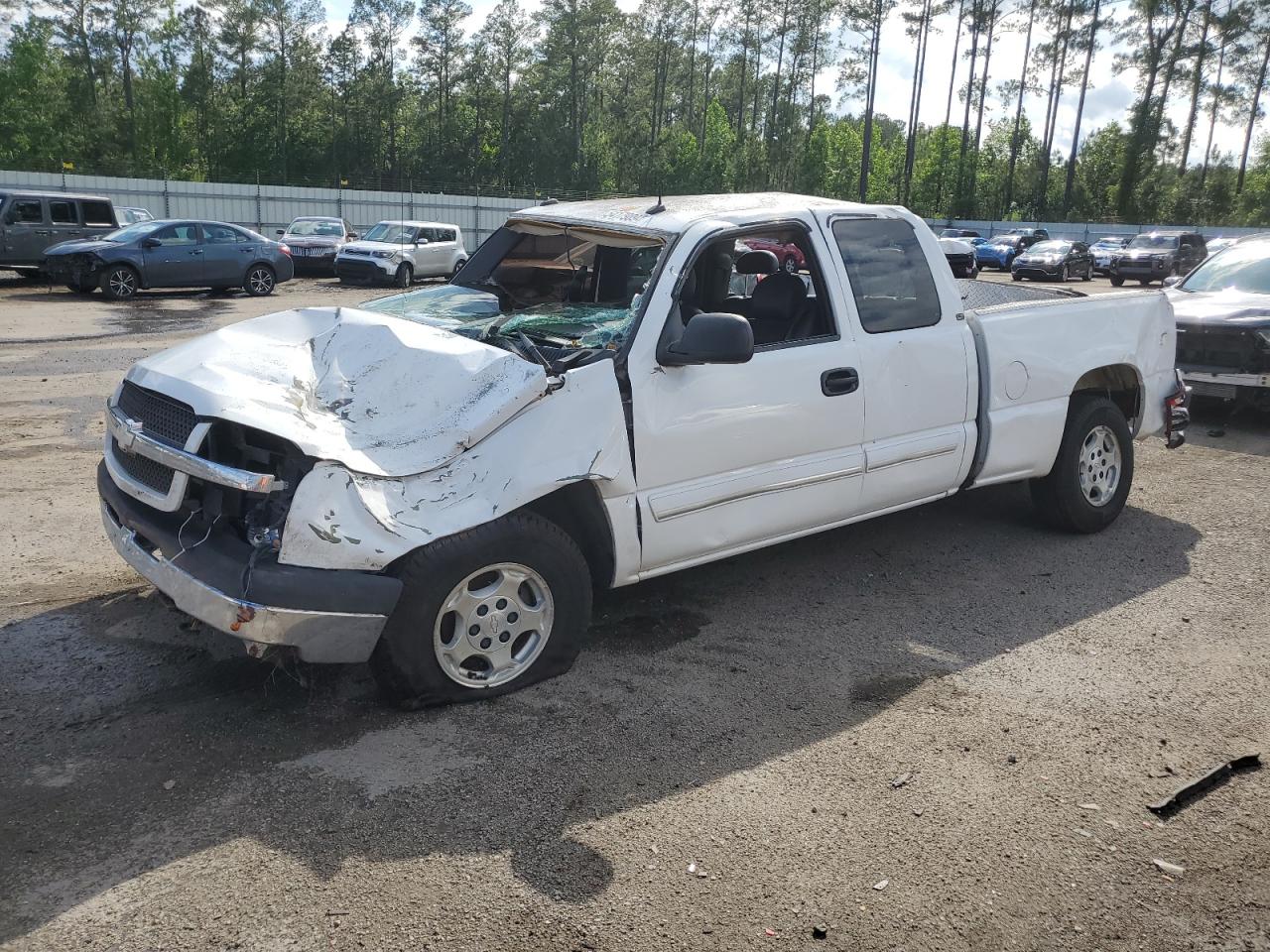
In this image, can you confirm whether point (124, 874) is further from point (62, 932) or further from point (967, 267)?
point (967, 267)

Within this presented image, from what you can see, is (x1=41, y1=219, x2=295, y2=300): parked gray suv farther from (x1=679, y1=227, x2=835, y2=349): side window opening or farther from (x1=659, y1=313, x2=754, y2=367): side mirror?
(x1=659, y1=313, x2=754, y2=367): side mirror

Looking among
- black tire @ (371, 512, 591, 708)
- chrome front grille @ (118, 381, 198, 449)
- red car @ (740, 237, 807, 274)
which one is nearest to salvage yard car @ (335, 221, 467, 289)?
red car @ (740, 237, 807, 274)

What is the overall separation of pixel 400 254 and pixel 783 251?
20538 mm

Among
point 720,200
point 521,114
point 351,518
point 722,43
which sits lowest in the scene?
point 351,518

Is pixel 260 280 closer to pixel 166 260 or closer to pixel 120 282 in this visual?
pixel 166 260

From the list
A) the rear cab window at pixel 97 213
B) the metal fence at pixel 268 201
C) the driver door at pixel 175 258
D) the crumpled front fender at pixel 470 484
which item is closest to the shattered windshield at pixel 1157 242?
the metal fence at pixel 268 201

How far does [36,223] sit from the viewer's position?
66.2 feet

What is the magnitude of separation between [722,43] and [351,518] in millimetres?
79675

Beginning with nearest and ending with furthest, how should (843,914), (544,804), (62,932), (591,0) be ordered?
(62,932) → (843,914) → (544,804) → (591,0)

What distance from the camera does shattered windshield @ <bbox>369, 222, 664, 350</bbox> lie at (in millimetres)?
4434

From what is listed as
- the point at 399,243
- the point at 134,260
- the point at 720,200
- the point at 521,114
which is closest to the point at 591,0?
the point at 521,114

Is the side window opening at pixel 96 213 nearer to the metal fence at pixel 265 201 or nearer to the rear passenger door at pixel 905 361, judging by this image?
the metal fence at pixel 265 201

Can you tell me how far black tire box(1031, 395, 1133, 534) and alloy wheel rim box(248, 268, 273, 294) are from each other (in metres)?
18.3

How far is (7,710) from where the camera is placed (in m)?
3.83
